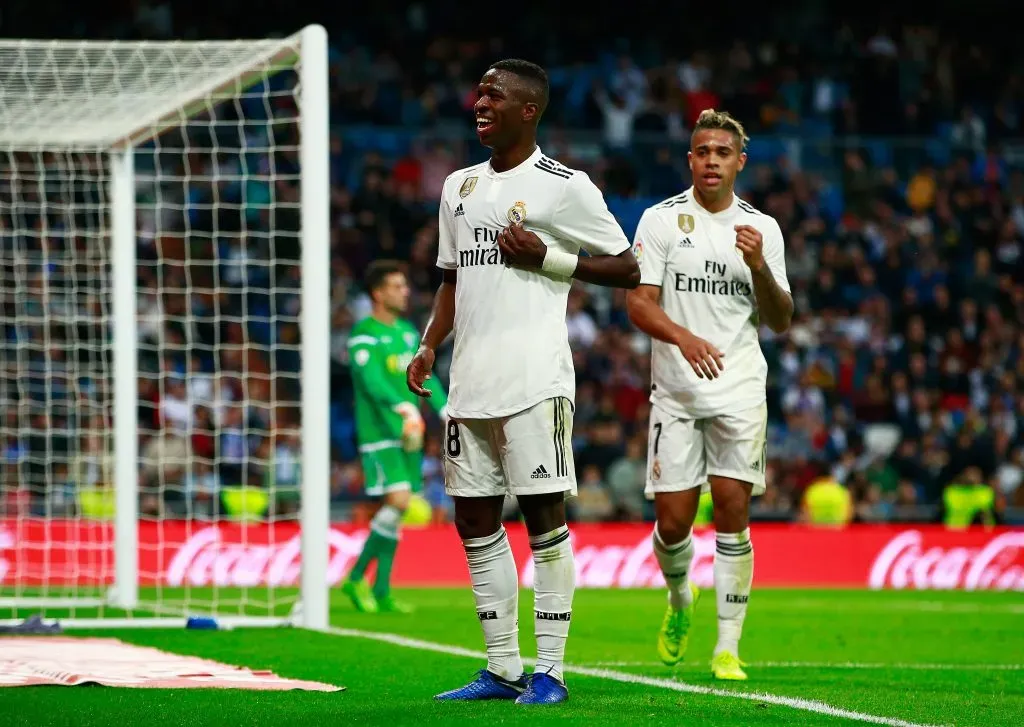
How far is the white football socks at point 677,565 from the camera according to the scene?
7.49m

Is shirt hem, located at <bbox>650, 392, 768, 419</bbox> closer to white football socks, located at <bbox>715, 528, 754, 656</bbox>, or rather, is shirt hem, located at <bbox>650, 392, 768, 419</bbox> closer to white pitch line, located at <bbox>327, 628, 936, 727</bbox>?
white football socks, located at <bbox>715, 528, 754, 656</bbox>

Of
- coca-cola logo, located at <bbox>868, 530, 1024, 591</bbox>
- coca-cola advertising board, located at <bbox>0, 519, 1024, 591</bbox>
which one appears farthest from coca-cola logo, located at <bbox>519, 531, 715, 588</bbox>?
coca-cola logo, located at <bbox>868, 530, 1024, 591</bbox>

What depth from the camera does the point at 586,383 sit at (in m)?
19.9

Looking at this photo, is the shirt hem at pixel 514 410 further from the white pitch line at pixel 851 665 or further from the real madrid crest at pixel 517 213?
the white pitch line at pixel 851 665

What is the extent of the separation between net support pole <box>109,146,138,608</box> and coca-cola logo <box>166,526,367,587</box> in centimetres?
269

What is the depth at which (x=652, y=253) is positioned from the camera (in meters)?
7.39

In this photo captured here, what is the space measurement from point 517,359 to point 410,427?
537 cm

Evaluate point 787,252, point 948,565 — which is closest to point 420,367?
point 948,565

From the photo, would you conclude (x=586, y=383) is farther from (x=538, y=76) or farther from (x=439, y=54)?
(x=538, y=76)

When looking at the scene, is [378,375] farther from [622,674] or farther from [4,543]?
[4,543]

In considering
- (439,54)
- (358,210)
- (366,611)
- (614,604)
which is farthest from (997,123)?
(366,611)

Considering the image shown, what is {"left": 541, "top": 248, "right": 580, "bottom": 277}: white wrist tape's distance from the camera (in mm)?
5598

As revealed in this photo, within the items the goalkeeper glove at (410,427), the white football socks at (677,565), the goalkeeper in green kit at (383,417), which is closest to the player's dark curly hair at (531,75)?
the white football socks at (677,565)

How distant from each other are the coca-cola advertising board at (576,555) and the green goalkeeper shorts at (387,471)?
2794 millimetres
